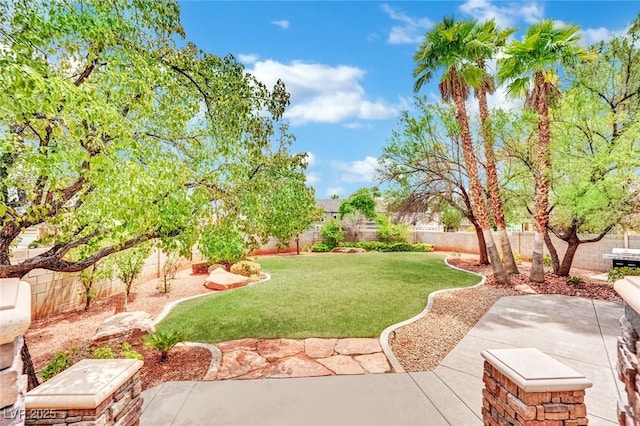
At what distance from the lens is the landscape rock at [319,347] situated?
5203mm

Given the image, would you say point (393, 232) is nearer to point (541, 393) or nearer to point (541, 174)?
point (541, 174)

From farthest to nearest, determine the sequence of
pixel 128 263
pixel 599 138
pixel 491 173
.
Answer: pixel 491 173
pixel 599 138
pixel 128 263

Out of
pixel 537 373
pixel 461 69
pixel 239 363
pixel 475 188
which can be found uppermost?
pixel 461 69

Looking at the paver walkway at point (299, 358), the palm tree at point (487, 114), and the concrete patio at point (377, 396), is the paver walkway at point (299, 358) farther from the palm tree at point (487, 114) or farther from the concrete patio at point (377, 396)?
the palm tree at point (487, 114)

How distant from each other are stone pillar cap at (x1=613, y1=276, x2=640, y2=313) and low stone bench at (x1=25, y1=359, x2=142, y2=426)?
344cm

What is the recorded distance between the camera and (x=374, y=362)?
16.0 feet

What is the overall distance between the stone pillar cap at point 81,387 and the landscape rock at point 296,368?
7.37 ft

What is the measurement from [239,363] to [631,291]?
4841 millimetres

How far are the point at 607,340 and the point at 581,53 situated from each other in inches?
338

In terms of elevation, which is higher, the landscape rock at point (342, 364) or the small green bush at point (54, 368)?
the small green bush at point (54, 368)

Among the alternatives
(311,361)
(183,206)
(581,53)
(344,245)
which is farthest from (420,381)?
(344,245)

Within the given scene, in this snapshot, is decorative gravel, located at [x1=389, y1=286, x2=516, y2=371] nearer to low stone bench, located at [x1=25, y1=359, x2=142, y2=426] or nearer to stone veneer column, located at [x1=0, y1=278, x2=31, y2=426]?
low stone bench, located at [x1=25, y1=359, x2=142, y2=426]

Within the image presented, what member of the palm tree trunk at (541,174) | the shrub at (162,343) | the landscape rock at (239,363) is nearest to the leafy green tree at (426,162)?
the palm tree trunk at (541,174)

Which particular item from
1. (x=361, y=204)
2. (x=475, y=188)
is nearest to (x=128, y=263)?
(x=475, y=188)
